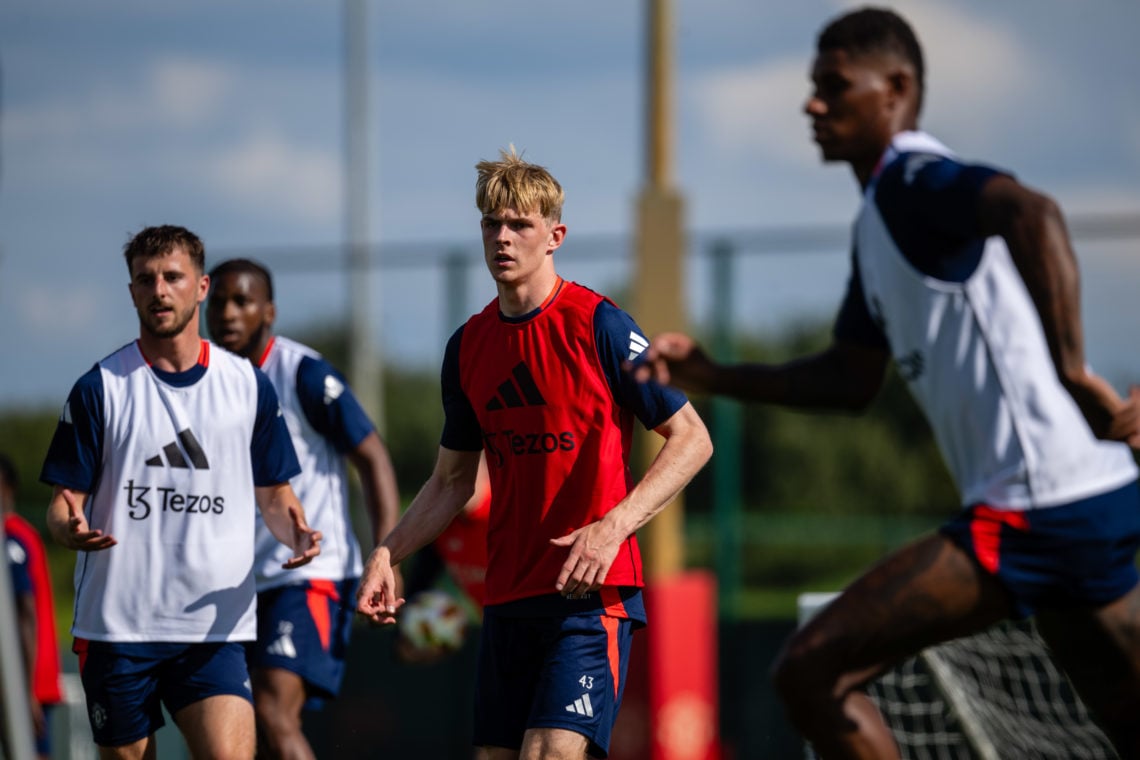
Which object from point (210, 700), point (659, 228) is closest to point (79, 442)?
point (210, 700)

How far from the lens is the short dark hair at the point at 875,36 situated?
4586mm

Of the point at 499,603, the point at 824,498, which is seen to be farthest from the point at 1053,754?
the point at 824,498

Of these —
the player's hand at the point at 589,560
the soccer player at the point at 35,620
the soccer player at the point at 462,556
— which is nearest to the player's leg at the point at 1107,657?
the player's hand at the point at 589,560

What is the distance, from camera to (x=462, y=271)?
578 inches

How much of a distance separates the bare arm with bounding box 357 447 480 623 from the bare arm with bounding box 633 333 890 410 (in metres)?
0.84

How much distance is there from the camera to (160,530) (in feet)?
17.7

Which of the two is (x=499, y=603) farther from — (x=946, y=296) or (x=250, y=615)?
(x=946, y=296)

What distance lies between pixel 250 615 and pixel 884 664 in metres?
2.40

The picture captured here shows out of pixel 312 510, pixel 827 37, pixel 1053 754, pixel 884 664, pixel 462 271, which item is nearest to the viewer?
pixel 884 664

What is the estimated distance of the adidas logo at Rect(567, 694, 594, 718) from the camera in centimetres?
456

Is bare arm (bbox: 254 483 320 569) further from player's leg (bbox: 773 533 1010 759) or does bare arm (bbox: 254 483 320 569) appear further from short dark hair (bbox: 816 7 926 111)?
short dark hair (bbox: 816 7 926 111)

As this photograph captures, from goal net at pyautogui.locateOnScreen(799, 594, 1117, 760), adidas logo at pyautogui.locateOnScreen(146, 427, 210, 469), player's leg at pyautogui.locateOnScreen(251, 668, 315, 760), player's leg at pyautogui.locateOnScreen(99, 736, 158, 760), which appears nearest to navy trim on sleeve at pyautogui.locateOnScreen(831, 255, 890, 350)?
adidas logo at pyautogui.locateOnScreen(146, 427, 210, 469)

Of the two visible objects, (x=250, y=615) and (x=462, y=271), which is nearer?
(x=250, y=615)

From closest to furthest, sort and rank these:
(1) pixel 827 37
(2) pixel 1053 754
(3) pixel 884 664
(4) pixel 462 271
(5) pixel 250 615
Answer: (3) pixel 884 664 → (1) pixel 827 37 → (5) pixel 250 615 → (2) pixel 1053 754 → (4) pixel 462 271
